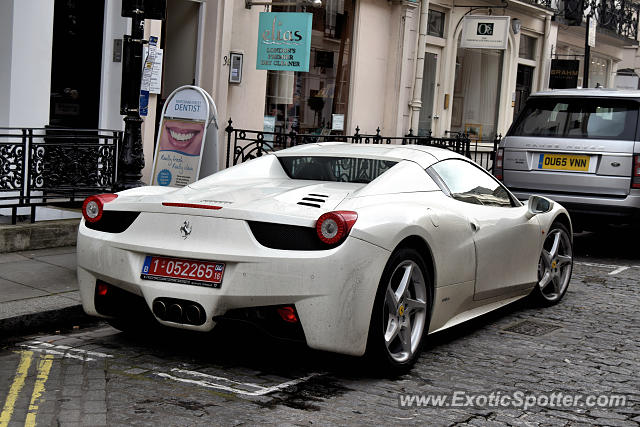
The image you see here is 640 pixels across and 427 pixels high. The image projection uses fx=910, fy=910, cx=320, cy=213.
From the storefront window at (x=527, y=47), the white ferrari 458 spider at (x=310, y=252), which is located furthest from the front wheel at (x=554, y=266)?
the storefront window at (x=527, y=47)

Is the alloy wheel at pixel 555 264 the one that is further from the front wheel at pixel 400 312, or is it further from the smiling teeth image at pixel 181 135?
the smiling teeth image at pixel 181 135

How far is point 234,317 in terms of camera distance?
5.08m

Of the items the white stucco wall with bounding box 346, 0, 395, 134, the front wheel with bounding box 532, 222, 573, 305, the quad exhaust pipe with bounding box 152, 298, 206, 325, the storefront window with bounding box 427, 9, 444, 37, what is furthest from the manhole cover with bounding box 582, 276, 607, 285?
the storefront window with bounding box 427, 9, 444, 37

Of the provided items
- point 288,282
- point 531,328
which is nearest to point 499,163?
point 531,328

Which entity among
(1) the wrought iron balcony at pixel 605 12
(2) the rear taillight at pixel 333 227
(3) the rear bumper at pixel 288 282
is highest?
(1) the wrought iron balcony at pixel 605 12

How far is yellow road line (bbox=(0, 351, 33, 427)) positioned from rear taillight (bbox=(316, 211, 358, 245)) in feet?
5.95

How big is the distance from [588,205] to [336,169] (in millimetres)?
5251

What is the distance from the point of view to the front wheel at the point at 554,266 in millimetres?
7828

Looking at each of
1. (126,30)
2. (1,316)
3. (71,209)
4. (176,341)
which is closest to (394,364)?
(176,341)

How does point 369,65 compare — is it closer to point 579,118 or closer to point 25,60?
point 579,118

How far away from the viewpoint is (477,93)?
22.2 m

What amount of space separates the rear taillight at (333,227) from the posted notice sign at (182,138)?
392cm

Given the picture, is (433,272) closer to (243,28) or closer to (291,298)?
(291,298)

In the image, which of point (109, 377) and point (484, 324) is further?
point (484, 324)
